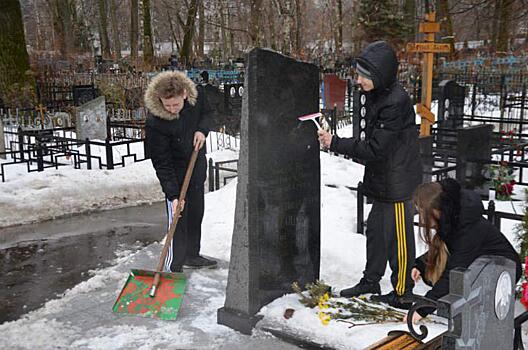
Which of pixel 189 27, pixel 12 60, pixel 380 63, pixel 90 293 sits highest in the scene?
pixel 189 27

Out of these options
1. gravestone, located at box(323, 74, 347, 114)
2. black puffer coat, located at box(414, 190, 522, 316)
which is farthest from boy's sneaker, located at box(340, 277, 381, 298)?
gravestone, located at box(323, 74, 347, 114)

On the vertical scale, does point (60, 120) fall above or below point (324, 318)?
above

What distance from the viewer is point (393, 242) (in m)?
4.47

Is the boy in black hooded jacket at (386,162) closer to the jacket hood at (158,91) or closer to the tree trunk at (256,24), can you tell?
→ the jacket hood at (158,91)

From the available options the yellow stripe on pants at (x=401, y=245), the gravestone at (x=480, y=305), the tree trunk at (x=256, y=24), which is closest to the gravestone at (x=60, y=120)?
the tree trunk at (x=256, y=24)

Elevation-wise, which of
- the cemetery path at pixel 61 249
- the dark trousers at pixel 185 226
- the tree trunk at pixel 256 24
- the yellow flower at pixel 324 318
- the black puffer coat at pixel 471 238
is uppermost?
the tree trunk at pixel 256 24

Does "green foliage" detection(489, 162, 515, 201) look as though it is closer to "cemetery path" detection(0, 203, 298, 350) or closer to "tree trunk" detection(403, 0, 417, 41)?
"cemetery path" detection(0, 203, 298, 350)

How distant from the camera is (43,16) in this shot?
195ft

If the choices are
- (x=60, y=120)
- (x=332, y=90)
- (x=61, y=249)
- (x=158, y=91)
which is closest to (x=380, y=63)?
(x=158, y=91)

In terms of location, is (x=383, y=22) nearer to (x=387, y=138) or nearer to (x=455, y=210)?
(x=387, y=138)

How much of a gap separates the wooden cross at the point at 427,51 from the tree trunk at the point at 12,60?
12.5 m

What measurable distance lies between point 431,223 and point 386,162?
3.91 ft

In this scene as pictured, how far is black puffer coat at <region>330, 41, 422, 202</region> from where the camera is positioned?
13.7ft

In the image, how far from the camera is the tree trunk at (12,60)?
696 inches
